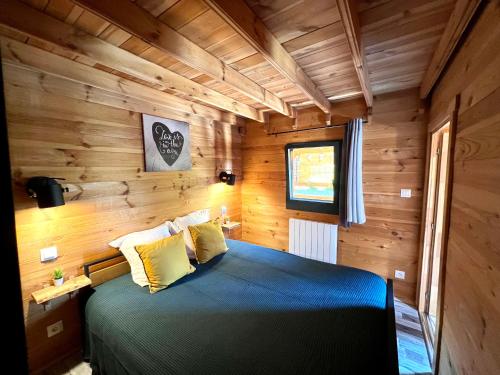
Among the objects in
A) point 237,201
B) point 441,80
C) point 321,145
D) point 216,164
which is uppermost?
point 441,80

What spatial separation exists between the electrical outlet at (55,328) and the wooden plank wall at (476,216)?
273cm

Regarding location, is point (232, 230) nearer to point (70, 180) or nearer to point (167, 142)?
point (167, 142)

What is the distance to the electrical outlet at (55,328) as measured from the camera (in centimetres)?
179

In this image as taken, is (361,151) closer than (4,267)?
No

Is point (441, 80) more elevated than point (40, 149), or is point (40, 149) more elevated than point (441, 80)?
point (441, 80)

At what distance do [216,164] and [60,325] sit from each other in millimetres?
2328

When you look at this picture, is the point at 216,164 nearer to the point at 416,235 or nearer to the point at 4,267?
the point at 416,235

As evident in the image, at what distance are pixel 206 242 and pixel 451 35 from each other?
2432 mm

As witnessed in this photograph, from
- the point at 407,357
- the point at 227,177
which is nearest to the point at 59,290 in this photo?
the point at 227,177

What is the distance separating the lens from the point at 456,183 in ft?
4.76

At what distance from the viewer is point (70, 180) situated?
1.87 m

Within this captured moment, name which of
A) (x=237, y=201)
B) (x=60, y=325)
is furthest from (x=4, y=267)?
(x=237, y=201)

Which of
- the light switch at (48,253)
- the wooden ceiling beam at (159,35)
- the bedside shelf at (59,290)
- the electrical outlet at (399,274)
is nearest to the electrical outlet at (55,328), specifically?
the bedside shelf at (59,290)

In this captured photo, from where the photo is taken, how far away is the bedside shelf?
1606 mm
